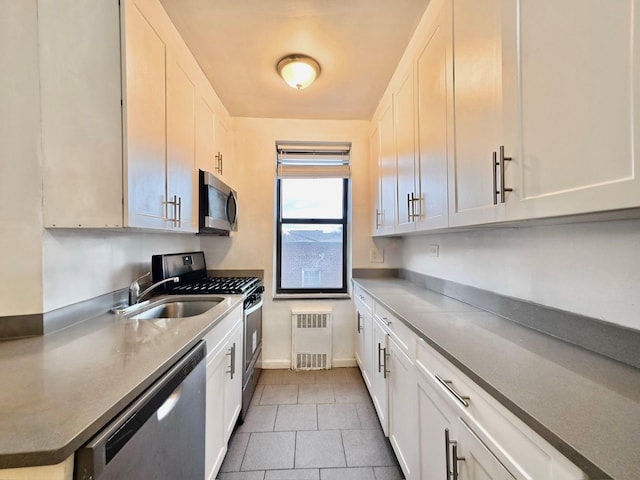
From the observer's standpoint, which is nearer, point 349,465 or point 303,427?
point 349,465

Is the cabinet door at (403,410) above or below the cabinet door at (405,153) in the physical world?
below

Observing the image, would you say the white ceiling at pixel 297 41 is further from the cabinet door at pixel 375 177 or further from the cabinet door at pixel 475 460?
the cabinet door at pixel 475 460

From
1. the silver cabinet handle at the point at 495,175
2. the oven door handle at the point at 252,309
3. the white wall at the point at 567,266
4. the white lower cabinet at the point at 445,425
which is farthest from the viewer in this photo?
the oven door handle at the point at 252,309

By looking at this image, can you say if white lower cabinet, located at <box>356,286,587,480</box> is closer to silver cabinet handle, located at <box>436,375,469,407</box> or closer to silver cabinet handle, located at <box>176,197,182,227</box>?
silver cabinet handle, located at <box>436,375,469,407</box>

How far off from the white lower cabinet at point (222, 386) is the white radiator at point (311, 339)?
93 centimetres

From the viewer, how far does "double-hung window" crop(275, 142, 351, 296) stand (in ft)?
10.0

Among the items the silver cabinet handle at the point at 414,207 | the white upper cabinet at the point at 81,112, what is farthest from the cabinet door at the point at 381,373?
the white upper cabinet at the point at 81,112

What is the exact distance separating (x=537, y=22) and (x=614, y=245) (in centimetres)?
71

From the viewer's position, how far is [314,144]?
2.95 metres

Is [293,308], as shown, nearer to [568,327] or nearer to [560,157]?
[568,327]

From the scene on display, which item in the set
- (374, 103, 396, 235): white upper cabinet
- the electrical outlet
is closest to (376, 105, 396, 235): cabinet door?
(374, 103, 396, 235): white upper cabinet

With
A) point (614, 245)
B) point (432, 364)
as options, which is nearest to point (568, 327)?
point (614, 245)

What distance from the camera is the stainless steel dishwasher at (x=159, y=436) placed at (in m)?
0.63

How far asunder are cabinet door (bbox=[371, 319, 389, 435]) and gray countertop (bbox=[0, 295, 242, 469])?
1061 millimetres
